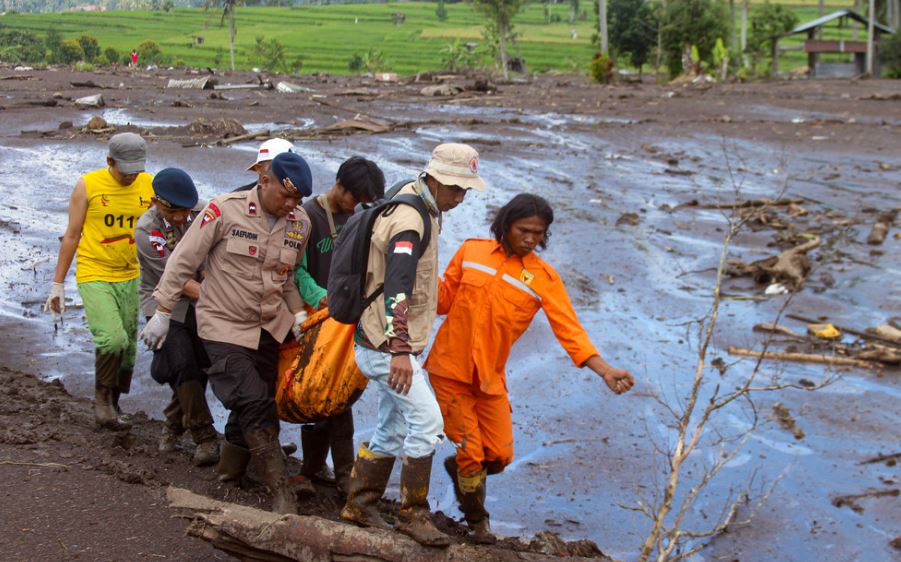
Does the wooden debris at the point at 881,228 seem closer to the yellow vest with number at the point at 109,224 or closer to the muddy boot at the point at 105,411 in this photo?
the yellow vest with number at the point at 109,224

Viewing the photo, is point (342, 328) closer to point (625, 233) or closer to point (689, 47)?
point (625, 233)

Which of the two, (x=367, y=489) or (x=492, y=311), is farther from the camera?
(x=492, y=311)

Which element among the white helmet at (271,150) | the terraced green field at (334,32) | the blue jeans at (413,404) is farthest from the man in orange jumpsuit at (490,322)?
the terraced green field at (334,32)

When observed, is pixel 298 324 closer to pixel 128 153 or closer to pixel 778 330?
pixel 128 153

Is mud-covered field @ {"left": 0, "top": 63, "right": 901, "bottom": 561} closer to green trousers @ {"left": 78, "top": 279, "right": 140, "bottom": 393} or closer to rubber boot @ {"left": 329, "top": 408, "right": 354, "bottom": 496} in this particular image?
rubber boot @ {"left": 329, "top": 408, "right": 354, "bottom": 496}

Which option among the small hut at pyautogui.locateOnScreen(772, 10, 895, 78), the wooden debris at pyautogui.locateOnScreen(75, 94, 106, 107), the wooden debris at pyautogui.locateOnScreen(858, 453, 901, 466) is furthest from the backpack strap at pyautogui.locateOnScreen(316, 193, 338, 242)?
the small hut at pyautogui.locateOnScreen(772, 10, 895, 78)

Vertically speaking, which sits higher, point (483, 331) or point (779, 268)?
point (483, 331)

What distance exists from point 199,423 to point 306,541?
171 cm

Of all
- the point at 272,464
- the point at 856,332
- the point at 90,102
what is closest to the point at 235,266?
the point at 272,464

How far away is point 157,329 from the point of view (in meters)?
→ 4.70

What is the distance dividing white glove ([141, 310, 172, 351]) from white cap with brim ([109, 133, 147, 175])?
1.24 m

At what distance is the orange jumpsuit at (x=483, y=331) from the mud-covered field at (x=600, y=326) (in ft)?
2.77

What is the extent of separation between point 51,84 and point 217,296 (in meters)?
26.7

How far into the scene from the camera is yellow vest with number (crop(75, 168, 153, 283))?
18.8 ft
